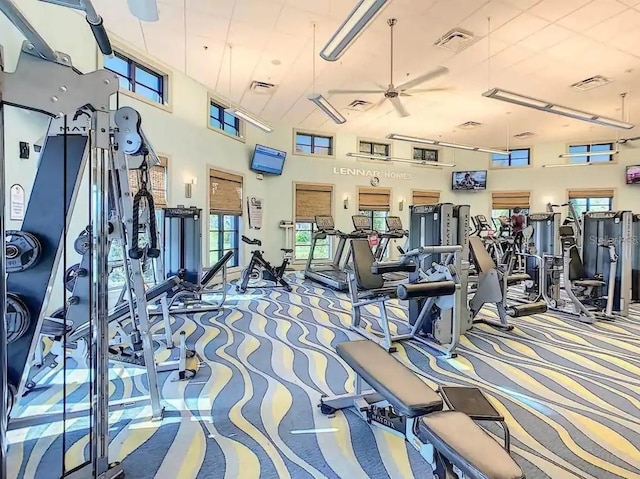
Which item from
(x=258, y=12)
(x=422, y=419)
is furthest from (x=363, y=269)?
(x=258, y=12)

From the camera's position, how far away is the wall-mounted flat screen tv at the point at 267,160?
9000mm

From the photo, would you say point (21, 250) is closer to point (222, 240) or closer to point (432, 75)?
point (432, 75)

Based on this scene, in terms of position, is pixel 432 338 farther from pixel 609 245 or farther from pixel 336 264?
pixel 336 264

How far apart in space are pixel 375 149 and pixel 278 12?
7.20 meters

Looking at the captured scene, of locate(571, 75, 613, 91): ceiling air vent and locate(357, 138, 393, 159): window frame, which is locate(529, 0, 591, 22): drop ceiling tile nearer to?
locate(571, 75, 613, 91): ceiling air vent

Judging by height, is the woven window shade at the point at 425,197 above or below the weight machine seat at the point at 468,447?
above

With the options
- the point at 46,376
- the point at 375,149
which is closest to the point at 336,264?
the point at 375,149

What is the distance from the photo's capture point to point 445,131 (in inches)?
415

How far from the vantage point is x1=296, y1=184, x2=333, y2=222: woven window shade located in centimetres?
1034

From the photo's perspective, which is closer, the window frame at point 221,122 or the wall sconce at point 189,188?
the wall sconce at point 189,188

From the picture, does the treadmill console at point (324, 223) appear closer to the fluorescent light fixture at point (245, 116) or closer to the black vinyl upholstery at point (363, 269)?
the fluorescent light fixture at point (245, 116)

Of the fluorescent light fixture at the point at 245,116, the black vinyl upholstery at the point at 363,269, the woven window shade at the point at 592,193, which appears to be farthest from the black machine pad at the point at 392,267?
the woven window shade at the point at 592,193

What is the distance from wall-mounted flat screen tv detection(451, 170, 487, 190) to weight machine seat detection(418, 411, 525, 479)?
11.7m

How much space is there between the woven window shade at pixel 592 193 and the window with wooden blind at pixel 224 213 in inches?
378
